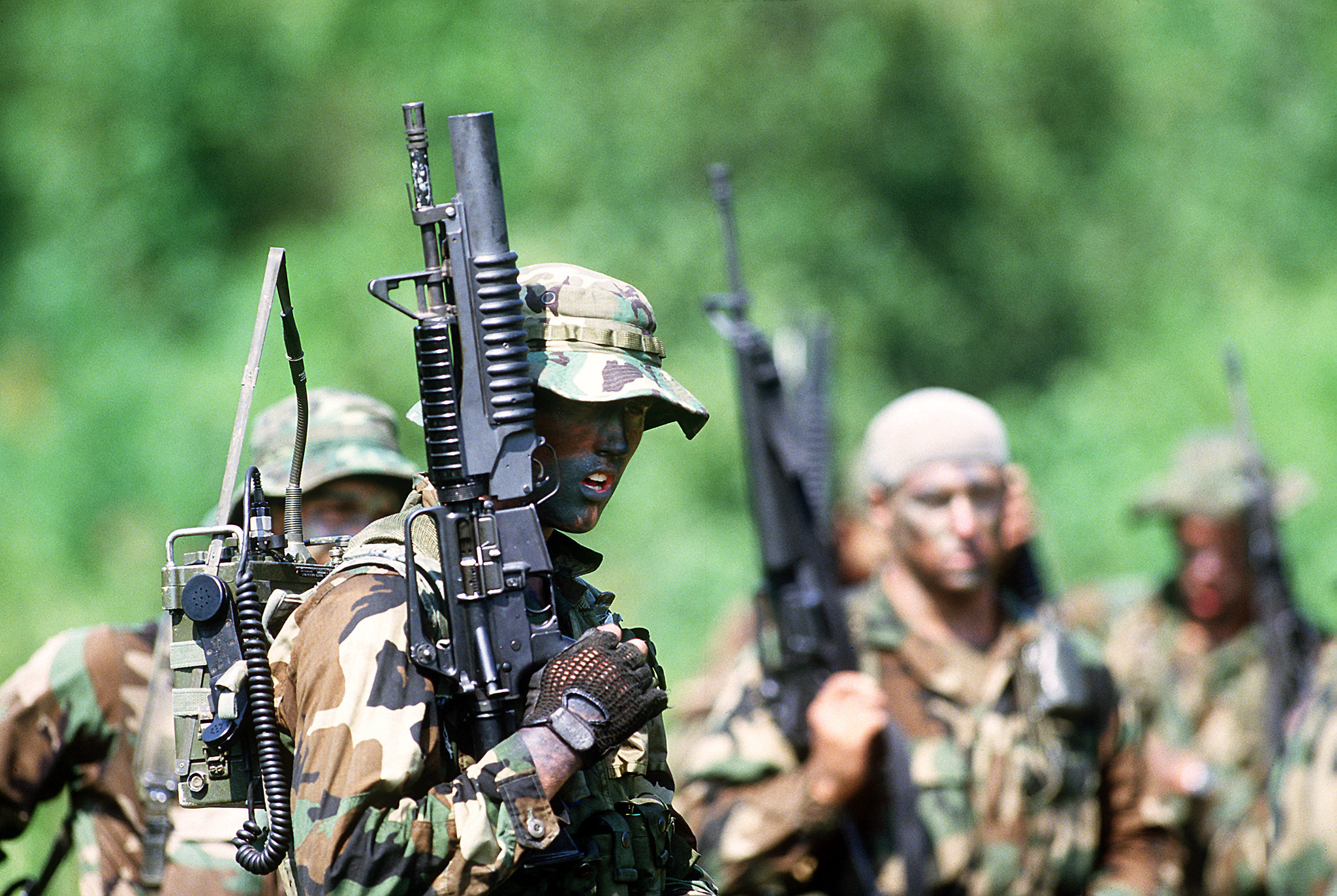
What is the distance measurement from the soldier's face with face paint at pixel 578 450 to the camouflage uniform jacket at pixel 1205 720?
485cm

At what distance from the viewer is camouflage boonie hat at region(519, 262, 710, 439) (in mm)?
3297

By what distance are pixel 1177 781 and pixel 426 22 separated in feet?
43.6

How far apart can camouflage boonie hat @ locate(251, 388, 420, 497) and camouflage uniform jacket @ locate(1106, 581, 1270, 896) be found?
4.08 meters

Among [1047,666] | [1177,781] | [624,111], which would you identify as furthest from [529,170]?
[1047,666]

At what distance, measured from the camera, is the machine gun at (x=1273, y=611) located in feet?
29.3

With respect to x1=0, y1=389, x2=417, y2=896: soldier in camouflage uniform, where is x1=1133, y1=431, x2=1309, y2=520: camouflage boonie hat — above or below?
above

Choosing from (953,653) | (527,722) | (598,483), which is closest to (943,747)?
(953,653)

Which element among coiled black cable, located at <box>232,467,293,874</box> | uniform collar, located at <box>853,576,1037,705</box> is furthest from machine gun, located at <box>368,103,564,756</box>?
uniform collar, located at <box>853,576,1037,705</box>

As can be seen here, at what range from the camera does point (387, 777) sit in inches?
114

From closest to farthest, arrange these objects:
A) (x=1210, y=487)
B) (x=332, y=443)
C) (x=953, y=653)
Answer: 1. (x=332, y=443)
2. (x=953, y=653)
3. (x=1210, y=487)

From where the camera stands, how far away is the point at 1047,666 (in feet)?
19.6

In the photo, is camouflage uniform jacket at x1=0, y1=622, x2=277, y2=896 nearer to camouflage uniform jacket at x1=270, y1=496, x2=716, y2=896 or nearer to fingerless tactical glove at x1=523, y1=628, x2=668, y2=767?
camouflage uniform jacket at x1=270, y1=496, x2=716, y2=896

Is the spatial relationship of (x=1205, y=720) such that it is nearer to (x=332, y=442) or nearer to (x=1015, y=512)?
(x=1015, y=512)

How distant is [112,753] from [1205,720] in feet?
21.5
